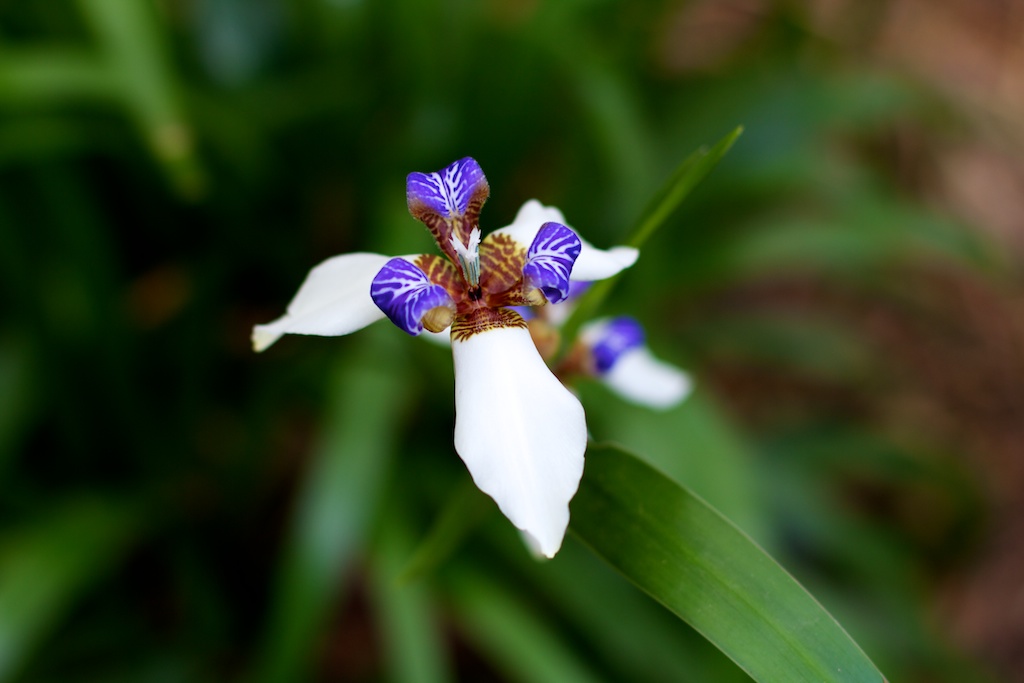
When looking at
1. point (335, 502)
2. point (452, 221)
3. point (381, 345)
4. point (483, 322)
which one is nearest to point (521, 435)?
point (483, 322)

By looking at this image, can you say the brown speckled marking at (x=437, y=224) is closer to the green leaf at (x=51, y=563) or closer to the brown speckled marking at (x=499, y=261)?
the brown speckled marking at (x=499, y=261)

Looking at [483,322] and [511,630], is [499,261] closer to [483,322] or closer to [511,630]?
[483,322]

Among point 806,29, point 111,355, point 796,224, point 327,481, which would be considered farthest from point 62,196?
point 806,29

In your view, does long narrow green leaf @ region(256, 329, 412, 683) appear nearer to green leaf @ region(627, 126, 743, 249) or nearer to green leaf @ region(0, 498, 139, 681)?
green leaf @ region(0, 498, 139, 681)

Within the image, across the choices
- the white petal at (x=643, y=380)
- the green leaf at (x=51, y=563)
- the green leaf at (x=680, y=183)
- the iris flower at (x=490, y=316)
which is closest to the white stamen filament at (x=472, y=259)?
the iris flower at (x=490, y=316)

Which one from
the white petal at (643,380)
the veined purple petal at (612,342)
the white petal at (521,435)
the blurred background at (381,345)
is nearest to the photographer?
the white petal at (521,435)
